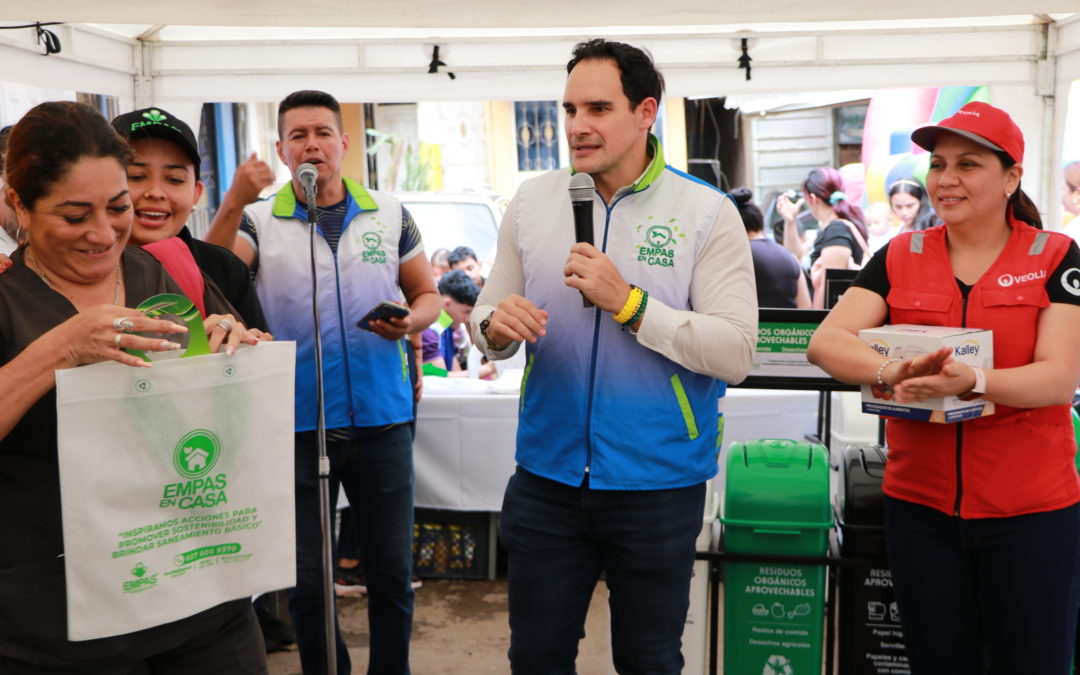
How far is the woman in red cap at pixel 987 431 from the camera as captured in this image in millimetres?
2057

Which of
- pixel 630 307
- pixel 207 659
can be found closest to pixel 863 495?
pixel 630 307

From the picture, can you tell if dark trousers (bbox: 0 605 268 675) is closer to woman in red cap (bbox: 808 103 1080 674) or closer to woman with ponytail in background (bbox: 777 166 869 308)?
woman in red cap (bbox: 808 103 1080 674)

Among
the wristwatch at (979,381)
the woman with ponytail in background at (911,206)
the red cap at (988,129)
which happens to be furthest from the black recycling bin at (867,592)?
the woman with ponytail in background at (911,206)

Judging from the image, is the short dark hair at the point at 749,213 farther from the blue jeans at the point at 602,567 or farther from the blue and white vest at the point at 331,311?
the blue jeans at the point at 602,567

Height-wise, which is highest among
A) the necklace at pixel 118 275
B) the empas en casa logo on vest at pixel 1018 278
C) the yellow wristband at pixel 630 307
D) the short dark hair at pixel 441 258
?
the short dark hair at pixel 441 258

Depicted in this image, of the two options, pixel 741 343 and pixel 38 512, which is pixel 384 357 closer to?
pixel 741 343

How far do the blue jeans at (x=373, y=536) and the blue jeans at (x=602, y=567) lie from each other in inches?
31.9

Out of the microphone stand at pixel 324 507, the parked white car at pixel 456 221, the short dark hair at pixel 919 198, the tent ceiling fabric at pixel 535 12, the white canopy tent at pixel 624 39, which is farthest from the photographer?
the parked white car at pixel 456 221

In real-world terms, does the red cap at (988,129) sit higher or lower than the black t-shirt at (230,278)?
higher

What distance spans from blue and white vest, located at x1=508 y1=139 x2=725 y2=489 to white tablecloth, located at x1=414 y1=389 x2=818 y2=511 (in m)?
2.41

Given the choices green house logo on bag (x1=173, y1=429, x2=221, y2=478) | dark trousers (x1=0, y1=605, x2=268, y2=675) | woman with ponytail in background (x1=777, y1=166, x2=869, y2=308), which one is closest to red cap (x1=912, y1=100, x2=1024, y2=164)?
green house logo on bag (x1=173, y1=429, x2=221, y2=478)

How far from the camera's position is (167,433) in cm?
145

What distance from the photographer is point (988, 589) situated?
2109mm

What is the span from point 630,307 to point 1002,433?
85cm
